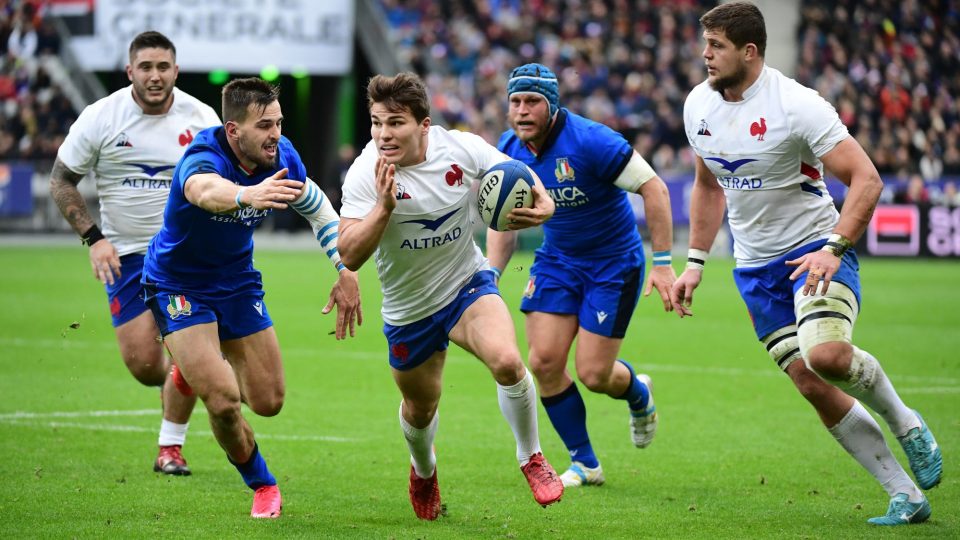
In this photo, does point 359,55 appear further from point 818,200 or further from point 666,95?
point 818,200

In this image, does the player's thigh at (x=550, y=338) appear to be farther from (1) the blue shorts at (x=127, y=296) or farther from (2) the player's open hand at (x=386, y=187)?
(1) the blue shorts at (x=127, y=296)

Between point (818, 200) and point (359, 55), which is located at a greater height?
point (818, 200)

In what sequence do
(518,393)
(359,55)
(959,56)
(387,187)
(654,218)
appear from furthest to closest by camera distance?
1. (359,55)
2. (959,56)
3. (654,218)
4. (518,393)
5. (387,187)

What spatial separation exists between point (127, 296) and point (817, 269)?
4705 mm

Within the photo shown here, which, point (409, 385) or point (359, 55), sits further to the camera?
point (359, 55)

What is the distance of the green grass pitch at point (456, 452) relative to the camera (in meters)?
6.99

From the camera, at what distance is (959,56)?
32.8 meters

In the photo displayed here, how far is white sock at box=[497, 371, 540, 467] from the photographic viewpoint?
690 centimetres

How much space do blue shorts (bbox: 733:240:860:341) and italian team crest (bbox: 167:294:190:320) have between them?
9.96ft

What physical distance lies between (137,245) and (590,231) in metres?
3.11

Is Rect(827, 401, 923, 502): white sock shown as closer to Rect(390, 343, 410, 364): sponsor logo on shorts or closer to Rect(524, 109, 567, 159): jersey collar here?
Rect(390, 343, 410, 364): sponsor logo on shorts

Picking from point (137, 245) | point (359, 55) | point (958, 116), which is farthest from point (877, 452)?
point (359, 55)

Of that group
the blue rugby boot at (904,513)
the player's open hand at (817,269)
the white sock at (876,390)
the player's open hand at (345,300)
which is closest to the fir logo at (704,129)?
the player's open hand at (817,269)

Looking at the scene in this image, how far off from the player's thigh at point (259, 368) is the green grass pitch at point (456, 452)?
592mm
